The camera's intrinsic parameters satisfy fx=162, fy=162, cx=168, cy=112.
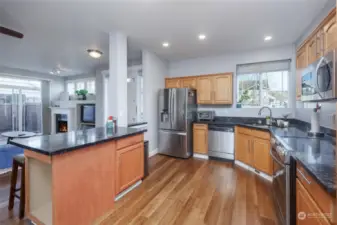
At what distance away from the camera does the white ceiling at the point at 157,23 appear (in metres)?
2.16

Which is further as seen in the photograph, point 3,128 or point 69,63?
point 3,128

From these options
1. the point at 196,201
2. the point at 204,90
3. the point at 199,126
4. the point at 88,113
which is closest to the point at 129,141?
the point at 196,201

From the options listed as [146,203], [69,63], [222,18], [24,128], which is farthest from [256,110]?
[24,128]

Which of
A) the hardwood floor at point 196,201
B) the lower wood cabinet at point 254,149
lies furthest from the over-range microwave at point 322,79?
the hardwood floor at point 196,201

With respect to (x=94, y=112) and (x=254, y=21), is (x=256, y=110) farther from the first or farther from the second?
(x=94, y=112)

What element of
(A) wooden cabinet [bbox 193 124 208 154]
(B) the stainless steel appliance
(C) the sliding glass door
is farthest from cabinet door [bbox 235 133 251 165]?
(C) the sliding glass door

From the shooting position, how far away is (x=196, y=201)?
7.26 ft

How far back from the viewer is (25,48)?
3.87 meters

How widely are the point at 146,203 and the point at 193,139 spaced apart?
2.30 meters

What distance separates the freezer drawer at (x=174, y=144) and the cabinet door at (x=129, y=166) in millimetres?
1486

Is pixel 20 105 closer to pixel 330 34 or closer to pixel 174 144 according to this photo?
pixel 174 144

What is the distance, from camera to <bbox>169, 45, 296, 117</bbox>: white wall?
3.63 meters

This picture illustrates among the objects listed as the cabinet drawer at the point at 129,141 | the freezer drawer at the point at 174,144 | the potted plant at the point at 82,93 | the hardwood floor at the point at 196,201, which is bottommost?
the hardwood floor at the point at 196,201

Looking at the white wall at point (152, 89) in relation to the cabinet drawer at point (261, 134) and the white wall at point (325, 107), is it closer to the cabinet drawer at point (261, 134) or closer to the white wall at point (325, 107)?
the cabinet drawer at point (261, 134)
